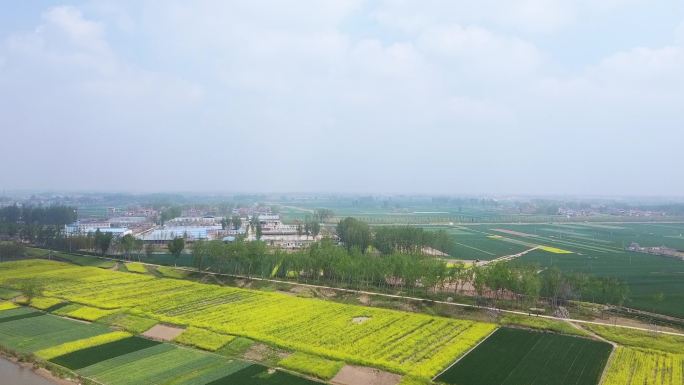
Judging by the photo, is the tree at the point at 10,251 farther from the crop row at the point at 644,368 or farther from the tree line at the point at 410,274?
the crop row at the point at 644,368

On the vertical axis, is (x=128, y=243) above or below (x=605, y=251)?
above

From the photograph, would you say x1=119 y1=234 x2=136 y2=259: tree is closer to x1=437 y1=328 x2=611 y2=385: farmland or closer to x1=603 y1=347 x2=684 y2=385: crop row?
x1=437 y1=328 x2=611 y2=385: farmland

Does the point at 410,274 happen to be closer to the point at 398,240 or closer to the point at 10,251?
the point at 398,240

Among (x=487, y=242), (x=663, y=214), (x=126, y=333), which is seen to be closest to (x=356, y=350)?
(x=126, y=333)

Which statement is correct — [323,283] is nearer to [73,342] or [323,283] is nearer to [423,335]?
[423,335]

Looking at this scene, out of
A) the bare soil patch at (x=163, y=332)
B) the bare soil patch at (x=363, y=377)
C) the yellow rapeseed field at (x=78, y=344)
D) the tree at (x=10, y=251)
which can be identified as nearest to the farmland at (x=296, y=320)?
the bare soil patch at (x=363, y=377)

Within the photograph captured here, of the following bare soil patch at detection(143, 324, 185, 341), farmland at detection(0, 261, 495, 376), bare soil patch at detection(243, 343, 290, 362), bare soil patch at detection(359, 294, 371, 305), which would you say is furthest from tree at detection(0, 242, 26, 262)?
bare soil patch at detection(243, 343, 290, 362)

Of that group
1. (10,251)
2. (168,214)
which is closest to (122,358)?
(10,251)
